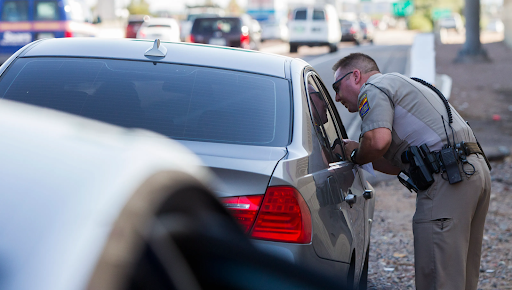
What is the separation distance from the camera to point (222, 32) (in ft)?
80.4

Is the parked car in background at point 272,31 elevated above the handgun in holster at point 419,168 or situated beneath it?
situated beneath

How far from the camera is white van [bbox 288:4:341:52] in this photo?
110 feet

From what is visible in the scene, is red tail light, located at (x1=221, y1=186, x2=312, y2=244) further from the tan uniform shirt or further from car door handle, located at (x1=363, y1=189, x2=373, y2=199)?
car door handle, located at (x1=363, y1=189, x2=373, y2=199)

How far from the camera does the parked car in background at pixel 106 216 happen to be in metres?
0.97

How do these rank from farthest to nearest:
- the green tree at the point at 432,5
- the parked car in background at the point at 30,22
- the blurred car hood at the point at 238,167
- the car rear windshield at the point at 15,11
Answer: the green tree at the point at 432,5
the car rear windshield at the point at 15,11
the parked car in background at the point at 30,22
the blurred car hood at the point at 238,167

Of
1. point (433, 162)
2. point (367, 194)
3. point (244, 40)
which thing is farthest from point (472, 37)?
point (433, 162)

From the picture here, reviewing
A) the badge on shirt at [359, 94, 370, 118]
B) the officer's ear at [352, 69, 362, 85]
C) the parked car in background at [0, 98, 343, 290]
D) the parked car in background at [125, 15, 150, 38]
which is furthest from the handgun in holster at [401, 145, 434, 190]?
→ the parked car in background at [125, 15, 150, 38]

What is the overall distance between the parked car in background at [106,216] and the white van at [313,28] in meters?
32.6

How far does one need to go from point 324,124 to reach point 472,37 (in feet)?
81.9

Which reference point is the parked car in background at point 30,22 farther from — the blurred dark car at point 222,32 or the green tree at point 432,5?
the green tree at point 432,5

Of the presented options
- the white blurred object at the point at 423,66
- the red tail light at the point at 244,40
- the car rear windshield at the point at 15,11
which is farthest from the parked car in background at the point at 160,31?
the white blurred object at the point at 423,66

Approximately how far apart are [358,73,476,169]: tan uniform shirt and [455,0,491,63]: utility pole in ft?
79.5

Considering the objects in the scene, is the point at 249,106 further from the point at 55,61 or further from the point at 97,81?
the point at 55,61

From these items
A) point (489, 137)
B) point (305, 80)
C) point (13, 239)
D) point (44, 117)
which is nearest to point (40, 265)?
point (13, 239)
